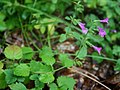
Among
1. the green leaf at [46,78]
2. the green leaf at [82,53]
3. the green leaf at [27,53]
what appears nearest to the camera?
the green leaf at [46,78]

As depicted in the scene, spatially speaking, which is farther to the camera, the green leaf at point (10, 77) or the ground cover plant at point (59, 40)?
the ground cover plant at point (59, 40)

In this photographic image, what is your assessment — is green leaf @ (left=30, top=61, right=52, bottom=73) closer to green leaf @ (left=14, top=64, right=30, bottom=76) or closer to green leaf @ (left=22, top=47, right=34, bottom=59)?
green leaf @ (left=14, top=64, right=30, bottom=76)

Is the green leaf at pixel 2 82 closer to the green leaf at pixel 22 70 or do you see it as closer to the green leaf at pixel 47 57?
the green leaf at pixel 22 70

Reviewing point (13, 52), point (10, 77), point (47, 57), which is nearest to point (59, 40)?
point (47, 57)

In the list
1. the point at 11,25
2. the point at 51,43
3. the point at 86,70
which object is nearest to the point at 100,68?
the point at 86,70

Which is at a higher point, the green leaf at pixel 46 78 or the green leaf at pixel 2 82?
the green leaf at pixel 46 78

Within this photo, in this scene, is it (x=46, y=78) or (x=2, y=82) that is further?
(x=2, y=82)

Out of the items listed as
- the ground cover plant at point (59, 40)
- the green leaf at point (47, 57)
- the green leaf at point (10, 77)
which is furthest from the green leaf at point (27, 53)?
the green leaf at point (10, 77)

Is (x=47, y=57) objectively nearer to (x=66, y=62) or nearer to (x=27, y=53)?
(x=66, y=62)

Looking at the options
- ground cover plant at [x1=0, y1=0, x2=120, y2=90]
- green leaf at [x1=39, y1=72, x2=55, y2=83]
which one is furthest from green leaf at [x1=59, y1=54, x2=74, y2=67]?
green leaf at [x1=39, y1=72, x2=55, y2=83]
